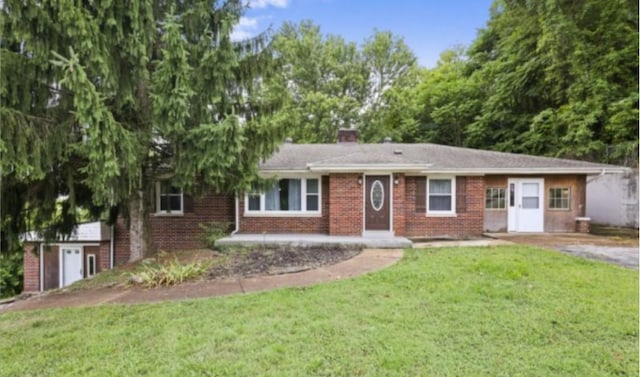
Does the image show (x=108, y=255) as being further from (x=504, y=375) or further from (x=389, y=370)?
(x=504, y=375)

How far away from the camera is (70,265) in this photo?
12828 mm

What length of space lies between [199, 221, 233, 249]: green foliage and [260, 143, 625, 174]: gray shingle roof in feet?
7.43

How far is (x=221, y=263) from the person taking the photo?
7688 millimetres

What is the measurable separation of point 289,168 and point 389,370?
831 centimetres

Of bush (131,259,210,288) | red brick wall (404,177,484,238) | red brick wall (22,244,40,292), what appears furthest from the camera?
red brick wall (22,244,40,292)

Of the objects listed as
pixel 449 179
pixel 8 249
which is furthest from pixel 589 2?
pixel 8 249

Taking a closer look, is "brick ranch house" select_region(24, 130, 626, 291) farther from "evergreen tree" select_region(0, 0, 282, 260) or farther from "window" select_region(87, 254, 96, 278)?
"evergreen tree" select_region(0, 0, 282, 260)

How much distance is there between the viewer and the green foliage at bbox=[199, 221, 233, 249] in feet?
33.1

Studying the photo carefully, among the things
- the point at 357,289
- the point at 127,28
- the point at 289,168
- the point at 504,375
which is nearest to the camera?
the point at 504,375

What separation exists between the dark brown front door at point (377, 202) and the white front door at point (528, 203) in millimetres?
4870

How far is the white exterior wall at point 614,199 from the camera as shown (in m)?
13.1

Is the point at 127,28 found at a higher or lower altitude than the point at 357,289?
higher

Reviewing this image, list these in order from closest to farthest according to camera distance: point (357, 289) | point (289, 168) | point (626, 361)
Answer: point (626, 361)
point (357, 289)
point (289, 168)

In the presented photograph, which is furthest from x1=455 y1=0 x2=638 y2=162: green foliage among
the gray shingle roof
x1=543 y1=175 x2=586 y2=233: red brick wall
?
x1=543 y1=175 x2=586 y2=233: red brick wall
